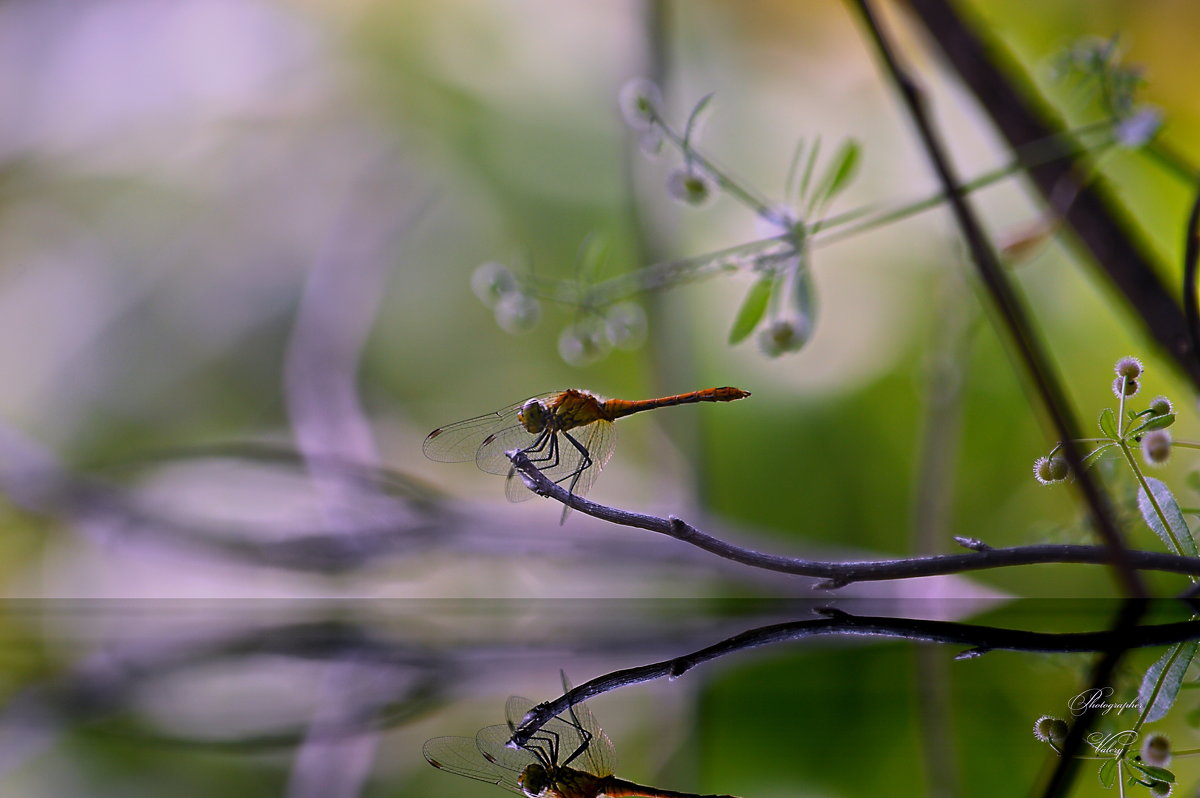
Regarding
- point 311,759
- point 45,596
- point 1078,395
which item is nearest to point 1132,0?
point 1078,395

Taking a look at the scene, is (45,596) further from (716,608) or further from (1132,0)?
(1132,0)

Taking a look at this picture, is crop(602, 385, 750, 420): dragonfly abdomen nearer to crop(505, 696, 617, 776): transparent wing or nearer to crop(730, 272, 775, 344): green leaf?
crop(730, 272, 775, 344): green leaf

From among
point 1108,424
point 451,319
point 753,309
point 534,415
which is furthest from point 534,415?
point 451,319

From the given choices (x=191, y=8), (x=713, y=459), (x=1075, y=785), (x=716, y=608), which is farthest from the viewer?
(x=191, y=8)

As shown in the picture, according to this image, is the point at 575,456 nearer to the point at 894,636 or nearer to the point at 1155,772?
the point at 894,636

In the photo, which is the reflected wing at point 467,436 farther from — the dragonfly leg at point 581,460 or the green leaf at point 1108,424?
the green leaf at point 1108,424

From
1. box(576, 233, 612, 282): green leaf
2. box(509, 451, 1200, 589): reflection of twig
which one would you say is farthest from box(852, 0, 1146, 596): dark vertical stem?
box(576, 233, 612, 282): green leaf
